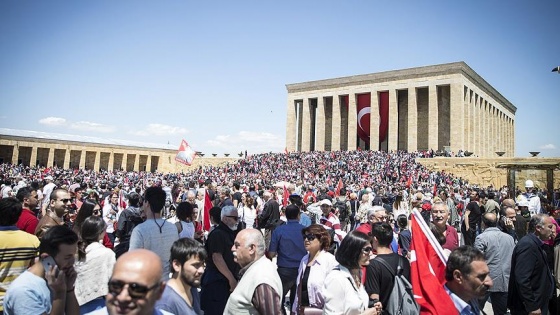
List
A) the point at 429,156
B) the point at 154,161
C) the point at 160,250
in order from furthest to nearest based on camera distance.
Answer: the point at 154,161 < the point at 429,156 < the point at 160,250

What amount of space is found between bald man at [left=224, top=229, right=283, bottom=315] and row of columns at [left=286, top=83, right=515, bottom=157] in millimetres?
39729

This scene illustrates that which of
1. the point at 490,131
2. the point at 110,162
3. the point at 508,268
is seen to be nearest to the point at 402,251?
the point at 508,268

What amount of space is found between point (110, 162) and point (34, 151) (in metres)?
10.4

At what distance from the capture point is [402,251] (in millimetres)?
5402

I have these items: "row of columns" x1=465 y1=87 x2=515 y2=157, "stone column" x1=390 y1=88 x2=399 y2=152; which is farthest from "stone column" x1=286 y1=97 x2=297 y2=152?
"row of columns" x1=465 y1=87 x2=515 y2=157

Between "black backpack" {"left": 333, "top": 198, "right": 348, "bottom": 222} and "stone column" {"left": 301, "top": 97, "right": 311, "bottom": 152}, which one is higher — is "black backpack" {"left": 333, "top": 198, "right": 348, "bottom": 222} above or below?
below

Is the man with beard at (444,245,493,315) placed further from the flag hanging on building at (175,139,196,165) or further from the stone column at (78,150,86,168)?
the stone column at (78,150,86,168)

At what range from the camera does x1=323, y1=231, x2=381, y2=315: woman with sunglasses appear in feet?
9.13

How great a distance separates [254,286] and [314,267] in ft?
3.76

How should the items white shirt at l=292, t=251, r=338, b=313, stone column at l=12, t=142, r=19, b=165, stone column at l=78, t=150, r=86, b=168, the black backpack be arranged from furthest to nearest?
1. stone column at l=78, t=150, r=86, b=168
2. stone column at l=12, t=142, r=19, b=165
3. the black backpack
4. white shirt at l=292, t=251, r=338, b=313

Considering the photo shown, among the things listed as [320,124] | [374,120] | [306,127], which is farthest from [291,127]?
[374,120]

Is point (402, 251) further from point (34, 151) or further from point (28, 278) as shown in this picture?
point (34, 151)

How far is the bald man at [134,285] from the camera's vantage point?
158 centimetres

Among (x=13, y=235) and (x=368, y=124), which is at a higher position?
(x=368, y=124)
